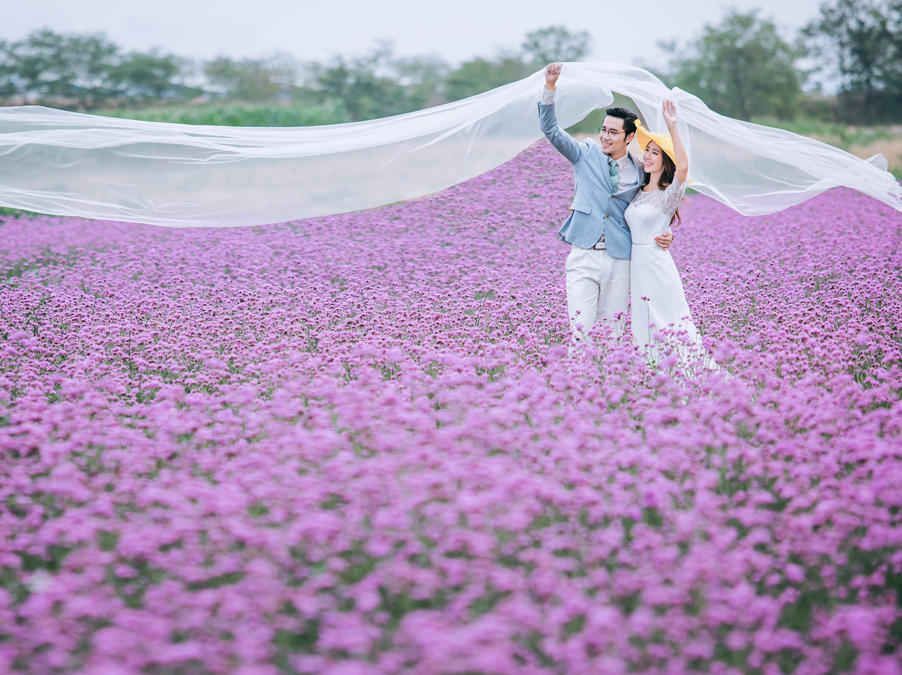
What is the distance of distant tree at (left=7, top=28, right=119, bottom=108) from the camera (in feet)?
113

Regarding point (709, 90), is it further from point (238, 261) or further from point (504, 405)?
point (504, 405)

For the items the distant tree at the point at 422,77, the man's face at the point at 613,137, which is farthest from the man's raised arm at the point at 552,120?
the distant tree at the point at 422,77

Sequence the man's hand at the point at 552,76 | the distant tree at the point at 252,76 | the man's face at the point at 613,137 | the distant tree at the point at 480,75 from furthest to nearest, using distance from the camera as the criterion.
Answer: the distant tree at the point at 252,76 → the distant tree at the point at 480,75 → the man's face at the point at 613,137 → the man's hand at the point at 552,76

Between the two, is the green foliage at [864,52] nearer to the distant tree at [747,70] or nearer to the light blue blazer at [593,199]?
the distant tree at [747,70]

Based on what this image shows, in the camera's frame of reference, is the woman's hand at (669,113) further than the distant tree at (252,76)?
No

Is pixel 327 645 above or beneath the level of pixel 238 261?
beneath

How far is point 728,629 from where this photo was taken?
2.42m

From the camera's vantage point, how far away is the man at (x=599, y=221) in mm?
5074

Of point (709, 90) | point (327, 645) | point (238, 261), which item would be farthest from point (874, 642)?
point (709, 90)

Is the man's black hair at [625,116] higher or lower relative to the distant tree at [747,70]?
lower

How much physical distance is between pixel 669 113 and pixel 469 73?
34.7m

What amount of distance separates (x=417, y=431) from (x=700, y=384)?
1.79 meters

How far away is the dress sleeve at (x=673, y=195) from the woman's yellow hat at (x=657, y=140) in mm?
169

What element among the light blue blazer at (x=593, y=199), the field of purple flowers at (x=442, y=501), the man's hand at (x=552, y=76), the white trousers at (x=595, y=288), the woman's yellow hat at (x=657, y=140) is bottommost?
the field of purple flowers at (x=442, y=501)
